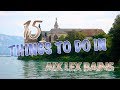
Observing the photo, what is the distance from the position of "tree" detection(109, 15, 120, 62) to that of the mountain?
1410mm

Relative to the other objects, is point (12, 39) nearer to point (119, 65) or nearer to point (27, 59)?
point (27, 59)

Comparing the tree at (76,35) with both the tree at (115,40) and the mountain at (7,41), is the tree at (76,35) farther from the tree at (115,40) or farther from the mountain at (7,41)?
the mountain at (7,41)

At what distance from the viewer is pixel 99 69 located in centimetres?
1167

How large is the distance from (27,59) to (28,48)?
0.17m

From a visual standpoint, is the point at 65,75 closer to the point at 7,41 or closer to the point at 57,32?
the point at 57,32

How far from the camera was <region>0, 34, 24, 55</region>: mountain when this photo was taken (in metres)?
11.6

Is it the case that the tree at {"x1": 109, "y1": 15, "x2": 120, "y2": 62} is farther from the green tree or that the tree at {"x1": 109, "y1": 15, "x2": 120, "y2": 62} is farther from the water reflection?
the green tree

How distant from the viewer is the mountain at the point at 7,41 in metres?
11.6

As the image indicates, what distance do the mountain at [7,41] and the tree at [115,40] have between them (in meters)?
1.41

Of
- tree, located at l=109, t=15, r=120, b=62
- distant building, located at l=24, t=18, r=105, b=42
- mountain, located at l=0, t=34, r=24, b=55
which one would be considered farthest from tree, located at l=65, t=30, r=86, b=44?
mountain, located at l=0, t=34, r=24, b=55

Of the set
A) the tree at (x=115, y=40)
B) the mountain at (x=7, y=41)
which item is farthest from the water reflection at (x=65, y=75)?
the mountain at (x=7, y=41)
